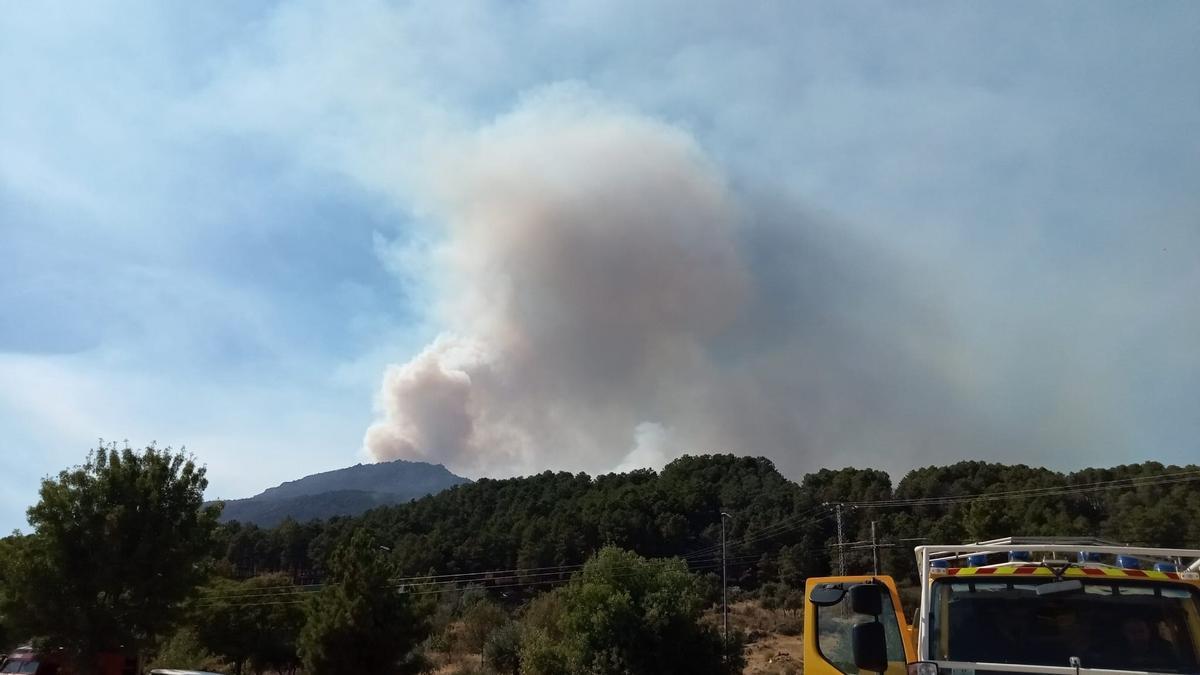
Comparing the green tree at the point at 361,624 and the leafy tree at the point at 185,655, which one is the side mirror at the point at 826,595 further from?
the leafy tree at the point at 185,655

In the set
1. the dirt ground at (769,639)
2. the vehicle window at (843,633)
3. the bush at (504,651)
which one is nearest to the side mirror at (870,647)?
the vehicle window at (843,633)

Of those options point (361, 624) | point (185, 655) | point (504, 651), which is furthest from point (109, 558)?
point (504, 651)

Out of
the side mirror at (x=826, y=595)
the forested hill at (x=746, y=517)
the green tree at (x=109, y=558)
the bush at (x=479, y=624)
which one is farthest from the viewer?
the forested hill at (x=746, y=517)

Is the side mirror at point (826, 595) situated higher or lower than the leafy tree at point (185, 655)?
higher

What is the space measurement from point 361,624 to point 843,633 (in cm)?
3515

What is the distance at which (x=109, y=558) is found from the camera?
26.0m

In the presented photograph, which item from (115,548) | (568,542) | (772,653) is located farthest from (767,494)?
(115,548)

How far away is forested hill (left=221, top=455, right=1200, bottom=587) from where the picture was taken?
228ft

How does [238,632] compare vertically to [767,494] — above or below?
below

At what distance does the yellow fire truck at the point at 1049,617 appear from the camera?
675 cm

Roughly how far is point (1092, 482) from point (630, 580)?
55.4m

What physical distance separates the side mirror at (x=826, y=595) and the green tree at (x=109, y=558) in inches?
964

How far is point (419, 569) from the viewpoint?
96062mm

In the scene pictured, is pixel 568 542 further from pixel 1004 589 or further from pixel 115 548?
pixel 1004 589
